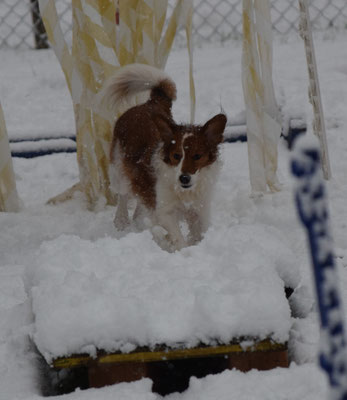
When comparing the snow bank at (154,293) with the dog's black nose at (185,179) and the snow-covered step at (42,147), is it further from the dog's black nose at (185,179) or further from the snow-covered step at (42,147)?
the snow-covered step at (42,147)

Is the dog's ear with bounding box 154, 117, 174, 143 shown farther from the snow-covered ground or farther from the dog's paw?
the dog's paw

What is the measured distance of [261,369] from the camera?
72.9 inches

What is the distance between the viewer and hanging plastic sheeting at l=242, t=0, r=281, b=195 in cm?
412

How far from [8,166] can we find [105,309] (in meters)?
2.56

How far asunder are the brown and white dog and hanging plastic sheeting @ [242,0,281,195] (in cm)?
52

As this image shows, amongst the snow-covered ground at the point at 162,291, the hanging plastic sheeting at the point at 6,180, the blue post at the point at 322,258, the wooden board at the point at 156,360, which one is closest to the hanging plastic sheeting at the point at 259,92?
the snow-covered ground at the point at 162,291

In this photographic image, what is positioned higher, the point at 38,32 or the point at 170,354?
the point at 38,32

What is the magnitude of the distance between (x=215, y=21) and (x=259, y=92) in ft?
24.0

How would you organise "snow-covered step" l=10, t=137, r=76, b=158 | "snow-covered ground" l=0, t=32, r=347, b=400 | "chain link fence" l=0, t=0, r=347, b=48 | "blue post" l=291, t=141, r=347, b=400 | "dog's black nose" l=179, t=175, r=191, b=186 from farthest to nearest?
1. "chain link fence" l=0, t=0, r=347, b=48
2. "snow-covered step" l=10, t=137, r=76, b=158
3. "dog's black nose" l=179, t=175, r=191, b=186
4. "snow-covered ground" l=0, t=32, r=347, b=400
5. "blue post" l=291, t=141, r=347, b=400

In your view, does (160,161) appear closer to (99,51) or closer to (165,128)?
(165,128)

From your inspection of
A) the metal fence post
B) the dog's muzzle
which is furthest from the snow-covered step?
the metal fence post

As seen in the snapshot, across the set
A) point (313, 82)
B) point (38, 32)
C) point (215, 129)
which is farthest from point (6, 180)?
point (38, 32)

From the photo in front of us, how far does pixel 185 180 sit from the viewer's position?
10.5 feet

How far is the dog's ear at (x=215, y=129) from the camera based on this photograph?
128 inches
